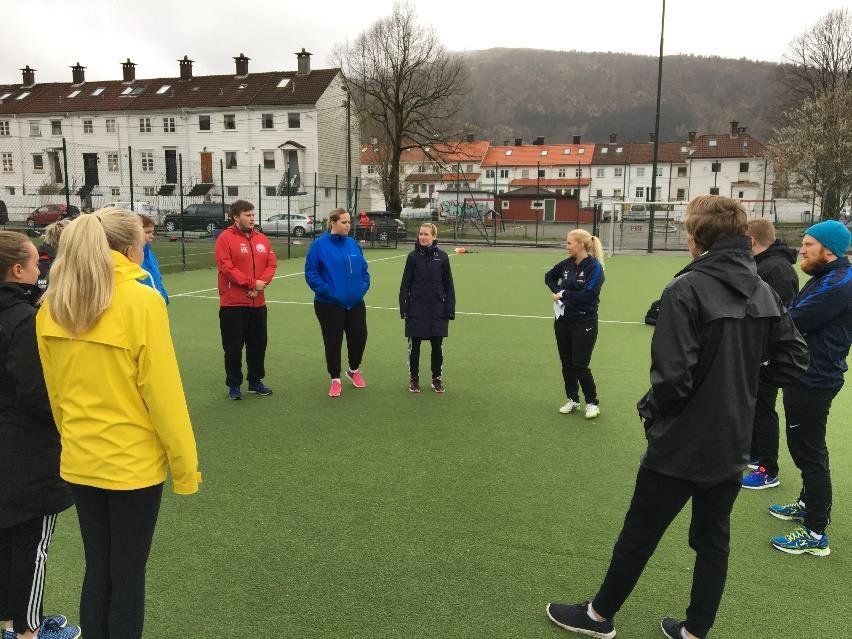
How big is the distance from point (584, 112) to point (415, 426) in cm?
16171

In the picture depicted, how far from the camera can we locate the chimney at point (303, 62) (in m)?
50.6

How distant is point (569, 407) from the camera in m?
6.10

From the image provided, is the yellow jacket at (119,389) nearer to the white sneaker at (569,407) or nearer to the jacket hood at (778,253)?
the jacket hood at (778,253)

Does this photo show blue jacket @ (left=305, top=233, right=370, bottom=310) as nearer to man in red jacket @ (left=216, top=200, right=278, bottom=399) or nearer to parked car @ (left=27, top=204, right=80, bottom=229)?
man in red jacket @ (left=216, top=200, right=278, bottom=399)

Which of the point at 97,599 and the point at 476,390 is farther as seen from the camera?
the point at 476,390

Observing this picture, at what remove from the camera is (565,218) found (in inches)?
2450

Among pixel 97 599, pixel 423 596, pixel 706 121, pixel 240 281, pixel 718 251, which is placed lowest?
pixel 423 596

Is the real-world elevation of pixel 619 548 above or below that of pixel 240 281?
below

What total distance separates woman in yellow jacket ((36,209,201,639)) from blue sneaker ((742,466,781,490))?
3.79 metres

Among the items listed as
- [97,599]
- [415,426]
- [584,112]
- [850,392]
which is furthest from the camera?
[584,112]

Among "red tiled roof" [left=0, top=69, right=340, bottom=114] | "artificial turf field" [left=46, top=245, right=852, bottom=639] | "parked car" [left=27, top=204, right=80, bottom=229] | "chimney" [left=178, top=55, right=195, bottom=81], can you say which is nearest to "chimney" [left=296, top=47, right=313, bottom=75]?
"red tiled roof" [left=0, top=69, right=340, bottom=114]

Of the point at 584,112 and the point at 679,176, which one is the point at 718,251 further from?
the point at 584,112

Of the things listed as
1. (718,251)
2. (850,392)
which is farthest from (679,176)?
(718,251)

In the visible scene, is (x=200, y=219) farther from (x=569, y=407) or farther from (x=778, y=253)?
(x=778, y=253)
